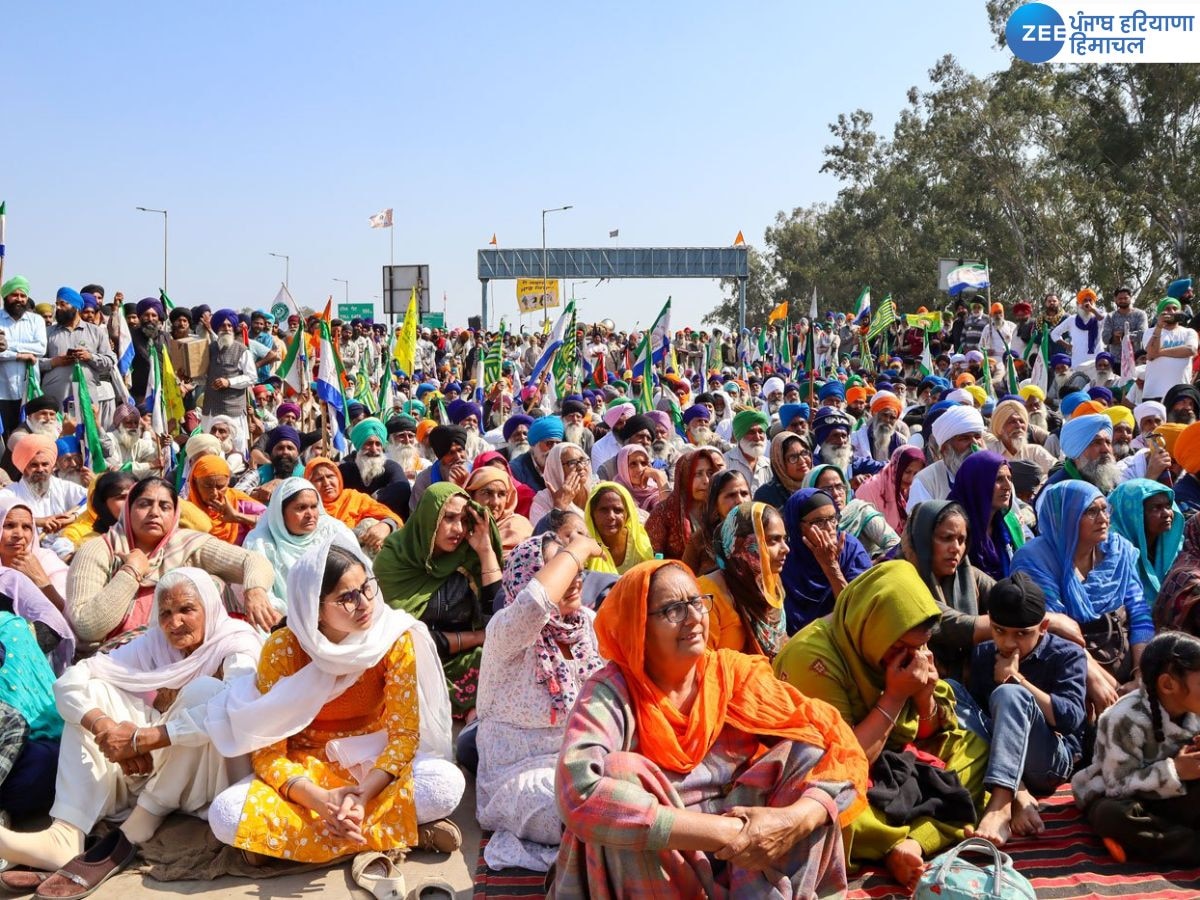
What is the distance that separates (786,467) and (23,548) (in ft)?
11.5

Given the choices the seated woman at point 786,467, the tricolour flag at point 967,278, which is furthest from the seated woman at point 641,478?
the tricolour flag at point 967,278

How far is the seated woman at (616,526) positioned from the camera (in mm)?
5238

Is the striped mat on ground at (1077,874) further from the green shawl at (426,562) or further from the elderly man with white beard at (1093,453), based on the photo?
the elderly man with white beard at (1093,453)

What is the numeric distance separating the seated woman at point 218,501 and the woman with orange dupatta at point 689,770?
3.56m

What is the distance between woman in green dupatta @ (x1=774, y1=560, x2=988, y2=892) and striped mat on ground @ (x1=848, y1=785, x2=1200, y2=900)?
120 mm

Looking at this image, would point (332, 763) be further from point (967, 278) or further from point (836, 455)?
point (967, 278)

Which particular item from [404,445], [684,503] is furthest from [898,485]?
[404,445]

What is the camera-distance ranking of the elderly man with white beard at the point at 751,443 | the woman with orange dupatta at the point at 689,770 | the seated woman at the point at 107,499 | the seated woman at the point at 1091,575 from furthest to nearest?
the elderly man with white beard at the point at 751,443 → the seated woman at the point at 107,499 → the seated woman at the point at 1091,575 → the woman with orange dupatta at the point at 689,770

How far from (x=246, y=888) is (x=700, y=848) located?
1.55m

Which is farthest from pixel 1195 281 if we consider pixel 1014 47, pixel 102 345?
pixel 102 345

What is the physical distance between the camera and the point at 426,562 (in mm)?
4746

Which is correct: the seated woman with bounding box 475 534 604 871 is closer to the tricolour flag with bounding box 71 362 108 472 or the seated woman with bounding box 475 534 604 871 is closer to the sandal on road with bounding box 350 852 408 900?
the sandal on road with bounding box 350 852 408 900

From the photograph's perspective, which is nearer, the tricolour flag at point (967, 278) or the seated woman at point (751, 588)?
the seated woman at point (751, 588)

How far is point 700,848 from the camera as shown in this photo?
2578 millimetres
